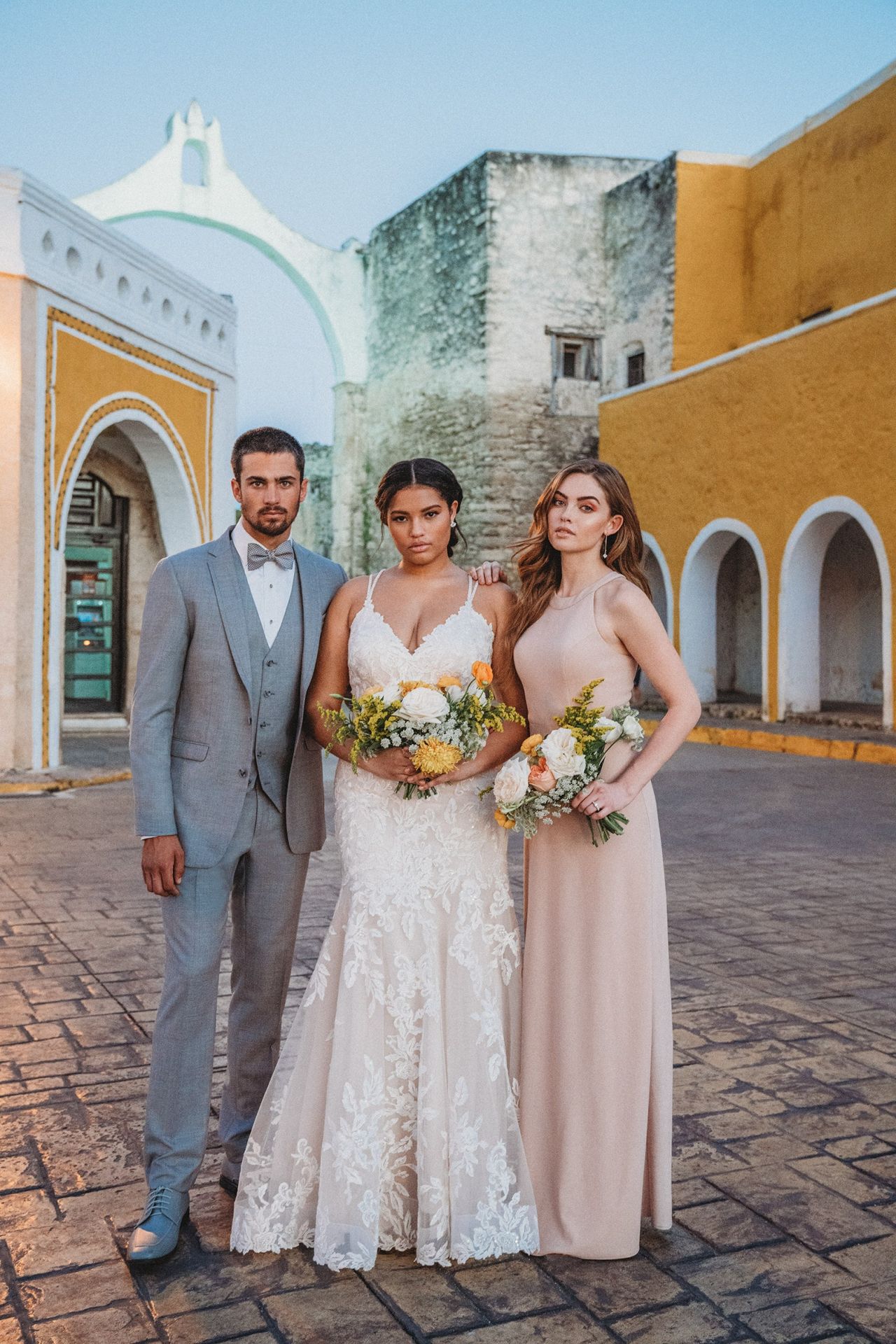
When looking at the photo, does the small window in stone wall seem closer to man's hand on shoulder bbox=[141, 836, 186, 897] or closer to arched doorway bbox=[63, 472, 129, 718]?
arched doorway bbox=[63, 472, 129, 718]

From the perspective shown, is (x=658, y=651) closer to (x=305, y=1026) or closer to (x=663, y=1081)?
(x=663, y=1081)

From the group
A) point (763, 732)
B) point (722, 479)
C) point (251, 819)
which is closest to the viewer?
point (251, 819)

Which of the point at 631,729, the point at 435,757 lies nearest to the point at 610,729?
the point at 631,729

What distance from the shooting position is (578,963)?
299cm

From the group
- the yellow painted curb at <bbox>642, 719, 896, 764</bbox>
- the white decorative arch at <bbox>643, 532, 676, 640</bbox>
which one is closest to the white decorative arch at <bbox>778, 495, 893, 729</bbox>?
the yellow painted curb at <bbox>642, 719, 896, 764</bbox>

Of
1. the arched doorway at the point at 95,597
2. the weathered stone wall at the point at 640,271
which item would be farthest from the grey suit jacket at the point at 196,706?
the weathered stone wall at the point at 640,271

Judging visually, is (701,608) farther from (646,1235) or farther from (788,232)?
(646,1235)

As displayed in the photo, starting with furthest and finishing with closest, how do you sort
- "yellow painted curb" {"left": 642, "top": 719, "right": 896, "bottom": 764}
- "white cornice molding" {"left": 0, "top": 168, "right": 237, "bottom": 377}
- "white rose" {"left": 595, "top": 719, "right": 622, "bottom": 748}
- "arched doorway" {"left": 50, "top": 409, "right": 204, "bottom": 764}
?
"arched doorway" {"left": 50, "top": 409, "right": 204, "bottom": 764} → "yellow painted curb" {"left": 642, "top": 719, "right": 896, "bottom": 764} → "white cornice molding" {"left": 0, "top": 168, "right": 237, "bottom": 377} → "white rose" {"left": 595, "top": 719, "right": 622, "bottom": 748}

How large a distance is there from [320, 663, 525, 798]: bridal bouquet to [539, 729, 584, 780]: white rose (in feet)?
0.48

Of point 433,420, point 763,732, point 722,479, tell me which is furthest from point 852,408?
point 433,420

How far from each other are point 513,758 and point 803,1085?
1.82 meters

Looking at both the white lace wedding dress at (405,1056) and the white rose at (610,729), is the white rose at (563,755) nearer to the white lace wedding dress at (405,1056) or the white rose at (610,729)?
the white rose at (610,729)

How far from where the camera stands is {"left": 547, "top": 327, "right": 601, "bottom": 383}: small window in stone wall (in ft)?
75.7

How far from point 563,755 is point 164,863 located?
3.26 ft
